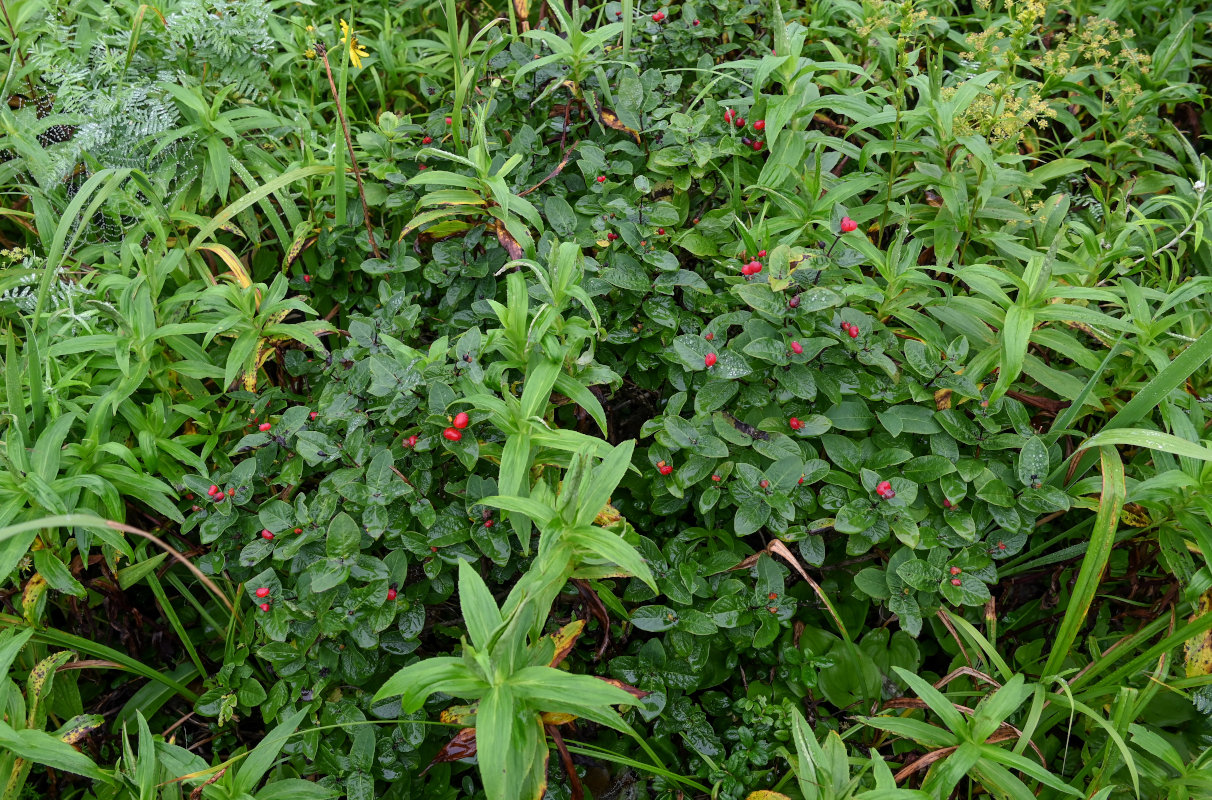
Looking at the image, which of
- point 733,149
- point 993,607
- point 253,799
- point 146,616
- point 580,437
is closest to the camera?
point 253,799

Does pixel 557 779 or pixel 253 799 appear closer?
pixel 253 799

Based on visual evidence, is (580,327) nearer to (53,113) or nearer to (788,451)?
(788,451)

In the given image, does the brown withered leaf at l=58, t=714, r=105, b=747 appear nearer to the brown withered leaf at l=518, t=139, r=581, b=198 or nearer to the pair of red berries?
the pair of red berries

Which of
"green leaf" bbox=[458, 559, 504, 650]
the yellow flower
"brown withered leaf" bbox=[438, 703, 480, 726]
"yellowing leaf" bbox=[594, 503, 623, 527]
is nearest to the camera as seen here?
"green leaf" bbox=[458, 559, 504, 650]

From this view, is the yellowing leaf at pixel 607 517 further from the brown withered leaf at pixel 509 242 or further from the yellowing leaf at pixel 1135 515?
the yellowing leaf at pixel 1135 515

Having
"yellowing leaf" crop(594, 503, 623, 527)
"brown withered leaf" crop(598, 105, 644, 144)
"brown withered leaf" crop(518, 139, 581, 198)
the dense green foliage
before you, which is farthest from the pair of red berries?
"brown withered leaf" crop(598, 105, 644, 144)

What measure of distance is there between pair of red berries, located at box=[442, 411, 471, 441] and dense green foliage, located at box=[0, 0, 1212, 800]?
0.09 ft

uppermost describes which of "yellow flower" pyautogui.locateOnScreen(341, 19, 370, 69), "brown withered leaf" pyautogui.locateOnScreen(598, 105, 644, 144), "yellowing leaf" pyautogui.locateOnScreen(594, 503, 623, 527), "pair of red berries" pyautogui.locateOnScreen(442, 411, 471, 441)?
"yellow flower" pyautogui.locateOnScreen(341, 19, 370, 69)

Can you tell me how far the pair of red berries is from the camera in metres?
1.75

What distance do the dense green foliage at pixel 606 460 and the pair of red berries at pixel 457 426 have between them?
3 centimetres

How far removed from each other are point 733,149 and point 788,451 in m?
0.94

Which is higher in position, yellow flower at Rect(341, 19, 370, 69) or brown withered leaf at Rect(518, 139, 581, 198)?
yellow flower at Rect(341, 19, 370, 69)

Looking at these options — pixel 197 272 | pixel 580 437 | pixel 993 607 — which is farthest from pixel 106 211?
pixel 993 607

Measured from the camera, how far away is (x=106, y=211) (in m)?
2.54
